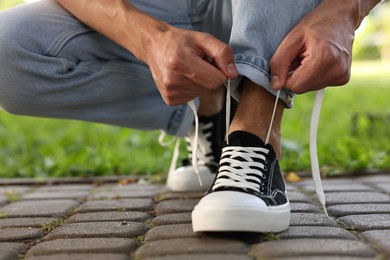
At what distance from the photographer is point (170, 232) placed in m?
1.93

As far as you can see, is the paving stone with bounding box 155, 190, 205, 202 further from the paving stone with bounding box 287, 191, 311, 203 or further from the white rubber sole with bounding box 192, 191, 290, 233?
the white rubber sole with bounding box 192, 191, 290, 233

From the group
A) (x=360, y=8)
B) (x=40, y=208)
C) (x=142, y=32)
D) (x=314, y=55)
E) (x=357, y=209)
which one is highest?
(x=360, y=8)

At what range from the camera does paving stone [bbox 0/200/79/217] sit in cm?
237

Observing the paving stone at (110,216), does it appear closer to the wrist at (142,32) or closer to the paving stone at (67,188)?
the wrist at (142,32)

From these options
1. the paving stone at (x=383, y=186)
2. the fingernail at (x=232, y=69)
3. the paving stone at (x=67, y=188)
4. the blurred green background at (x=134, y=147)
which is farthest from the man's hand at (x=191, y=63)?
the blurred green background at (x=134, y=147)

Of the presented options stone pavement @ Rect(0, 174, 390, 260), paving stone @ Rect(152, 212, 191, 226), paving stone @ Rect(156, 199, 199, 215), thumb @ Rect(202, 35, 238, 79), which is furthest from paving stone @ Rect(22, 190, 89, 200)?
thumb @ Rect(202, 35, 238, 79)

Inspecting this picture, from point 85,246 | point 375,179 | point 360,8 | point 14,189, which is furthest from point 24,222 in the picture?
point 375,179

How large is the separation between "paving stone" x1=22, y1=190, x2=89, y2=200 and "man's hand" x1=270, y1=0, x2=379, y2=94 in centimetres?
122

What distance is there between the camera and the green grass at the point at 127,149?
11.3 ft

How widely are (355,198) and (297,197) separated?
214 millimetres

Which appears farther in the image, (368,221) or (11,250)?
(368,221)

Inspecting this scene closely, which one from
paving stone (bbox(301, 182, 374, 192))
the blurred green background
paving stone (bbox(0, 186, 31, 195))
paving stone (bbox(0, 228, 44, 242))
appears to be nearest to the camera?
paving stone (bbox(0, 228, 44, 242))

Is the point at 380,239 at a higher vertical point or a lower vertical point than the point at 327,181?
higher

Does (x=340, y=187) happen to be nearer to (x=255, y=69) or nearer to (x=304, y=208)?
(x=304, y=208)
